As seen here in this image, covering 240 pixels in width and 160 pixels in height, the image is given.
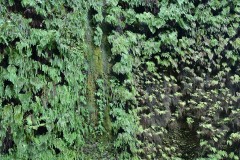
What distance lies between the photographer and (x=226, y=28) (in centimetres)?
615

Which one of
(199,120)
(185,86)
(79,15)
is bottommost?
(199,120)

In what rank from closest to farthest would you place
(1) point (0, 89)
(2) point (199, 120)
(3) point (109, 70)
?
(1) point (0, 89), (3) point (109, 70), (2) point (199, 120)

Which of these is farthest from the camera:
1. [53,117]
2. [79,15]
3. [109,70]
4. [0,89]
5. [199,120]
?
[199,120]

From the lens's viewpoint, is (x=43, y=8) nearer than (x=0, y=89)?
No

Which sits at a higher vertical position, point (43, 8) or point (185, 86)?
point (43, 8)

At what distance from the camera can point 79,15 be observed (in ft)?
16.3

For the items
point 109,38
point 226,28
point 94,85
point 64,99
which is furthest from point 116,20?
point 226,28

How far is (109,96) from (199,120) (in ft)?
5.68

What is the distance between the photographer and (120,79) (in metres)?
5.32

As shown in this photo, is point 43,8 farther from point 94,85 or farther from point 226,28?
point 226,28

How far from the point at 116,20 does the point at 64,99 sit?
1.61 m

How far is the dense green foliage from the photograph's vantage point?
13.9 ft

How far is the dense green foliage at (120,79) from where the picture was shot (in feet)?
13.9

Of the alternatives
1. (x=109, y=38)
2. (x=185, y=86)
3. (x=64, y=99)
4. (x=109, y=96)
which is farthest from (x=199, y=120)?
(x=64, y=99)
